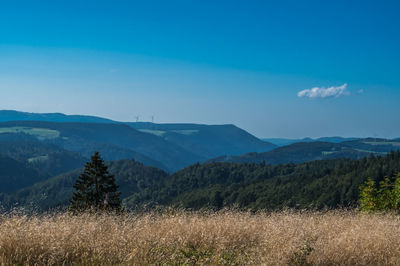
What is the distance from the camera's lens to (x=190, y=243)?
24.3 ft

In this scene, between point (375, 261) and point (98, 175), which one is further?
point (98, 175)

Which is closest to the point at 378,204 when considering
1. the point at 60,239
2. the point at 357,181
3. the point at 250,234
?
the point at 250,234

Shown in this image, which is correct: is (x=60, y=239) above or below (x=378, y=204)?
above

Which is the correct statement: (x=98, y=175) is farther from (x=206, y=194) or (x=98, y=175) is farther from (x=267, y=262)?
(x=206, y=194)

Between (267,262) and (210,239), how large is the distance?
1.79m

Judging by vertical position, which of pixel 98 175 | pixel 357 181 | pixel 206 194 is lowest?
pixel 206 194

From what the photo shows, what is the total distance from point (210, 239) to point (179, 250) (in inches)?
35.5

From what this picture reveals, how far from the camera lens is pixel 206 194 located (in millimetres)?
195250

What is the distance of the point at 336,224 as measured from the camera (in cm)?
914

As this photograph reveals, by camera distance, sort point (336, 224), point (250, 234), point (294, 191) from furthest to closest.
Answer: point (294, 191) < point (336, 224) < point (250, 234)

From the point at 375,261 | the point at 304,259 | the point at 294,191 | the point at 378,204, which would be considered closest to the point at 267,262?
the point at 304,259

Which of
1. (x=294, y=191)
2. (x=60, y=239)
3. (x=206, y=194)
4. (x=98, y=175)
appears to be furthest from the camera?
(x=206, y=194)

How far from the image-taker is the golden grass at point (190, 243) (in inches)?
237

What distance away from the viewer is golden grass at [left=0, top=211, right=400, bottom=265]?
6.02m
